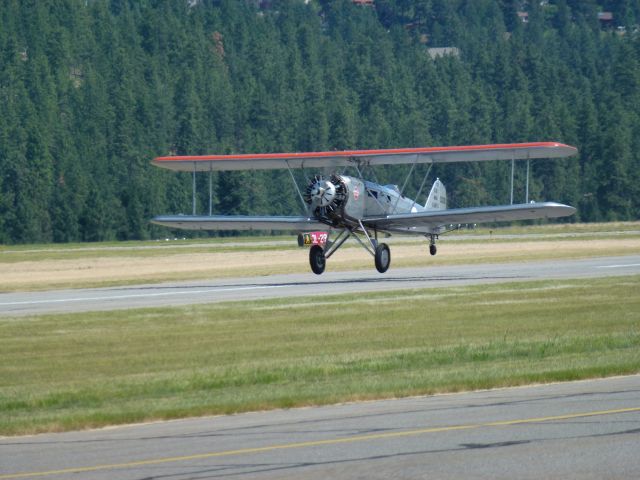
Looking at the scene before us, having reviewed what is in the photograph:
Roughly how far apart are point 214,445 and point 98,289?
836 inches

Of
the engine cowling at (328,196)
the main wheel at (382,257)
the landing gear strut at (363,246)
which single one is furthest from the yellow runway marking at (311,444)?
the main wheel at (382,257)

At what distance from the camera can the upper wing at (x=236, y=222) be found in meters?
33.3

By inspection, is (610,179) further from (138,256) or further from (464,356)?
(464,356)

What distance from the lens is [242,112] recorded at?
405ft

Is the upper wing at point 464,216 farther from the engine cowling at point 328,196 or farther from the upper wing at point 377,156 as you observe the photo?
the upper wing at point 377,156

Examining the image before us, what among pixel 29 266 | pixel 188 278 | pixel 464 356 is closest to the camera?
pixel 464 356

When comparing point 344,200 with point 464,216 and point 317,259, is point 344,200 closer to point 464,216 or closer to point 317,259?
point 317,259

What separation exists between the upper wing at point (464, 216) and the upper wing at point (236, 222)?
1.69 m

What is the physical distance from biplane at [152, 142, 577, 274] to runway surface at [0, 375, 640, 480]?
1828cm

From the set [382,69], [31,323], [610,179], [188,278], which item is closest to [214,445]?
[31,323]

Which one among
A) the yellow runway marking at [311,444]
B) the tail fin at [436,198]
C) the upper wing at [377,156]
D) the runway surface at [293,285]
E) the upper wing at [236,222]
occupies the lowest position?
the runway surface at [293,285]

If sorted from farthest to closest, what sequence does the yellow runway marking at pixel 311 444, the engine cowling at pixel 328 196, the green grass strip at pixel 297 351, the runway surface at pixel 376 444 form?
1. the engine cowling at pixel 328 196
2. the green grass strip at pixel 297 351
3. the yellow runway marking at pixel 311 444
4. the runway surface at pixel 376 444

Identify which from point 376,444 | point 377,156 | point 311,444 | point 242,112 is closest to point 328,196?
point 377,156

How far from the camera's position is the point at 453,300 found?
2656cm
